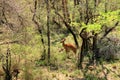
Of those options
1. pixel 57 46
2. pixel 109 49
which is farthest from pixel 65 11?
pixel 57 46

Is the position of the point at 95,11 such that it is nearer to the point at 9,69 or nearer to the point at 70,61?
the point at 70,61

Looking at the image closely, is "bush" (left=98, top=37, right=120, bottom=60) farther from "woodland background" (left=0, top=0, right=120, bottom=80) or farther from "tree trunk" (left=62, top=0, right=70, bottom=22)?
"tree trunk" (left=62, top=0, right=70, bottom=22)

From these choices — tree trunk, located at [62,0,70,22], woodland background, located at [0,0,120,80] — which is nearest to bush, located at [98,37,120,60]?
woodland background, located at [0,0,120,80]

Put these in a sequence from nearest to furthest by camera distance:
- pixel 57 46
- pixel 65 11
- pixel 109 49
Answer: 1. pixel 65 11
2. pixel 109 49
3. pixel 57 46

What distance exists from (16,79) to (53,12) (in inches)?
183

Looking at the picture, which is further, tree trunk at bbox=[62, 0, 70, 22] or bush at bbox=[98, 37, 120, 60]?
bush at bbox=[98, 37, 120, 60]

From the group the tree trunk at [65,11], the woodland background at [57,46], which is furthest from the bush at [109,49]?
the tree trunk at [65,11]

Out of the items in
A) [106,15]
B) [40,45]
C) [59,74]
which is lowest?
[59,74]

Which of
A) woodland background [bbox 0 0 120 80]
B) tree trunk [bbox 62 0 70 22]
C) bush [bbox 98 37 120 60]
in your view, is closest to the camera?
woodland background [bbox 0 0 120 80]

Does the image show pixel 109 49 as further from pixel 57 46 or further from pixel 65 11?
pixel 57 46

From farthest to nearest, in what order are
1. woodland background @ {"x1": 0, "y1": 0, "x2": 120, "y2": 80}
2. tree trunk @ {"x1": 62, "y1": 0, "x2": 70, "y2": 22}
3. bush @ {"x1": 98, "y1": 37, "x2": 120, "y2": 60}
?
bush @ {"x1": 98, "y1": 37, "x2": 120, "y2": 60} < tree trunk @ {"x1": 62, "y1": 0, "x2": 70, "y2": 22} < woodland background @ {"x1": 0, "y1": 0, "x2": 120, "y2": 80}

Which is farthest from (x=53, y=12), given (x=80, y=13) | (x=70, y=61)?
(x=70, y=61)

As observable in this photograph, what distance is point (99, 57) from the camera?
59.6 feet

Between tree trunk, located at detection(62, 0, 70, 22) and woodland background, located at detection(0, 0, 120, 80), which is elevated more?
tree trunk, located at detection(62, 0, 70, 22)
